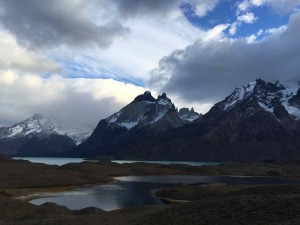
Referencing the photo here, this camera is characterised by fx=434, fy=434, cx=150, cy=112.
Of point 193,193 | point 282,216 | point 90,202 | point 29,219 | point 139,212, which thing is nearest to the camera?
point 282,216

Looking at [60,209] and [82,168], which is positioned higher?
[82,168]

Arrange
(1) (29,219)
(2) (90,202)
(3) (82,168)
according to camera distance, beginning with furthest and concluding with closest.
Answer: (3) (82,168) < (2) (90,202) < (1) (29,219)

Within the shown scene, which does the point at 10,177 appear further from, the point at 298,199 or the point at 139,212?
the point at 298,199

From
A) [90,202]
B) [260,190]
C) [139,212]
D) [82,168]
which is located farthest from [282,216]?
[82,168]

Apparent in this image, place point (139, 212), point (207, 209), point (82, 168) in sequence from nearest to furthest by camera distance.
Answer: point (207, 209) < point (139, 212) < point (82, 168)

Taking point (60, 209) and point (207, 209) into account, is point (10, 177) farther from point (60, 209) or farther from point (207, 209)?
point (207, 209)

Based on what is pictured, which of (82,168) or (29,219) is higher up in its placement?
(82,168)

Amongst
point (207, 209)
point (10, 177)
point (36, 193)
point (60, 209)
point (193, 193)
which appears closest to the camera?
point (207, 209)

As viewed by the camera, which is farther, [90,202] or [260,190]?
[90,202]

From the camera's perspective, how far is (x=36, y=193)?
113625 millimetres

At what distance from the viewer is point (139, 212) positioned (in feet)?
211

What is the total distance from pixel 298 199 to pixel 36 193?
82189 millimetres

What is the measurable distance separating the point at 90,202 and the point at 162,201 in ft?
54.1

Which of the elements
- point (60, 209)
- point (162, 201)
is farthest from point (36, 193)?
point (60, 209)
